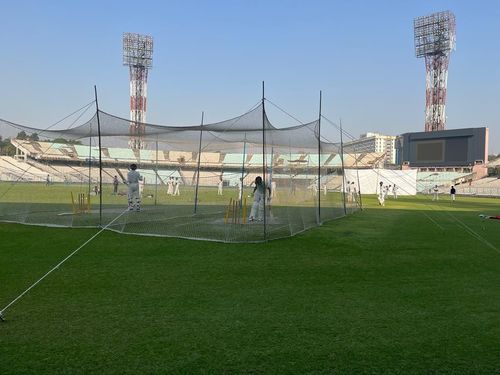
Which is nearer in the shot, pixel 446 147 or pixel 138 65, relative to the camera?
pixel 446 147

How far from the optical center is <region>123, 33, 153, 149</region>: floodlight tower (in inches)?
2859

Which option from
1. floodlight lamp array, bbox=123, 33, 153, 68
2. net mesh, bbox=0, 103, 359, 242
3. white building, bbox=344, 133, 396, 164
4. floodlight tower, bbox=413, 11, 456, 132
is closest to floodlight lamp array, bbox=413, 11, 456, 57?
floodlight tower, bbox=413, 11, 456, 132

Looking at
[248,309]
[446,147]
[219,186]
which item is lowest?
[248,309]

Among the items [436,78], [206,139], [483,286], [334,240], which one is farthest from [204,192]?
[436,78]

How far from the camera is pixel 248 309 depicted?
16.3 ft

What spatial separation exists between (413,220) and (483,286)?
10.0m

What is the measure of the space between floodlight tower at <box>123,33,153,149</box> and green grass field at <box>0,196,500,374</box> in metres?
67.6

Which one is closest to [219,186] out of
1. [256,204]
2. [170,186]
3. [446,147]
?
[170,186]

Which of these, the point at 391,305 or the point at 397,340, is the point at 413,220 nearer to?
the point at 391,305

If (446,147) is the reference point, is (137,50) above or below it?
above

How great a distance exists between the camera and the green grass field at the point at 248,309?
3611 millimetres

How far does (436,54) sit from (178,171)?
61.5 meters

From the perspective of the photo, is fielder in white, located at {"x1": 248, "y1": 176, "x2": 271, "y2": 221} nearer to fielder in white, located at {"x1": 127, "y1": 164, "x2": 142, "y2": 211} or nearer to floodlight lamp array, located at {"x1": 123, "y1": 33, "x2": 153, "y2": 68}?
fielder in white, located at {"x1": 127, "y1": 164, "x2": 142, "y2": 211}

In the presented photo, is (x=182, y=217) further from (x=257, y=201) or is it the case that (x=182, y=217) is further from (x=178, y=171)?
(x=178, y=171)
